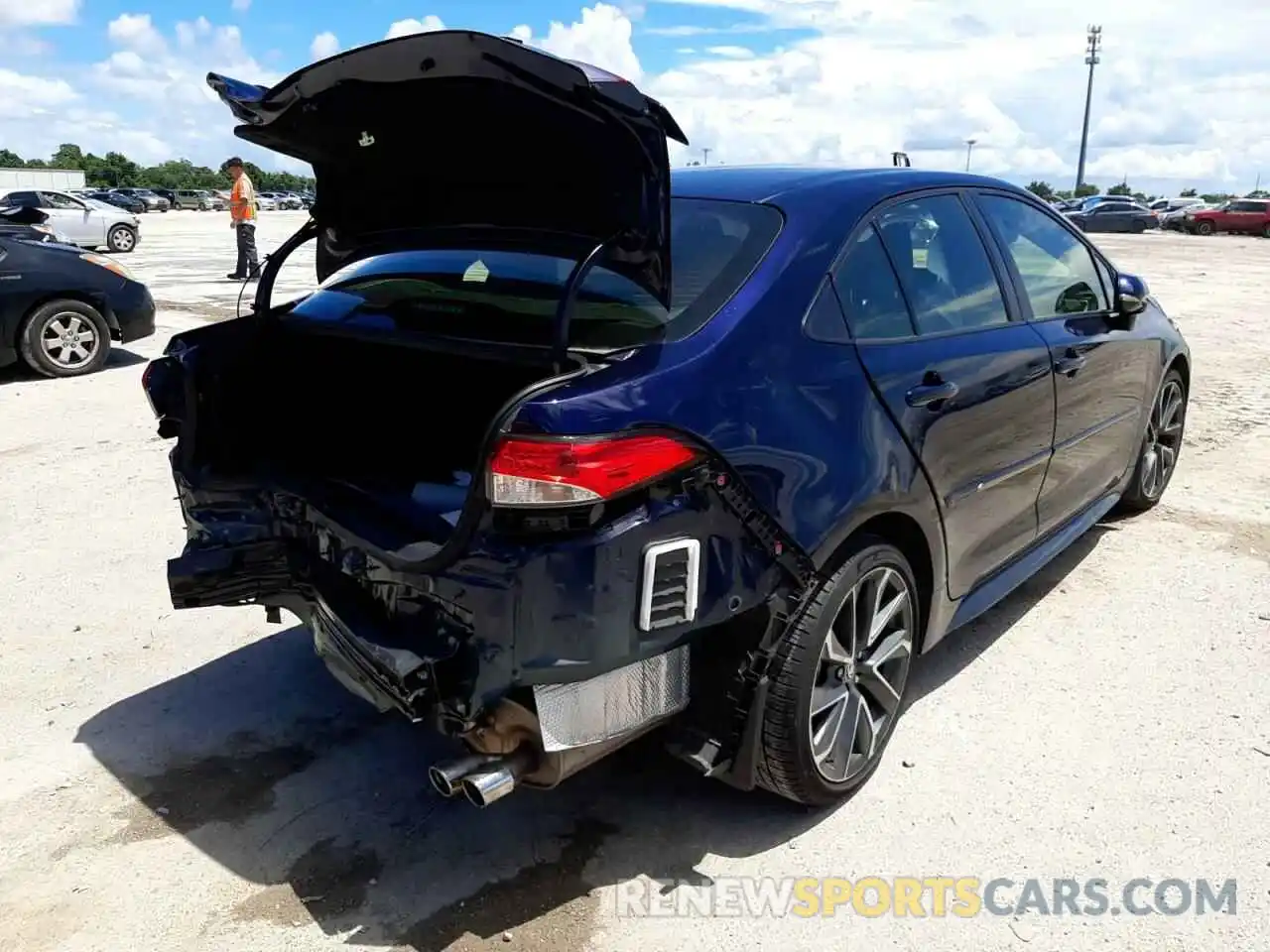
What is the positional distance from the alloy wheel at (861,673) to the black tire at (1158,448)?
249 centimetres

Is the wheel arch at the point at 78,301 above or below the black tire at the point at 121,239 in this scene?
below

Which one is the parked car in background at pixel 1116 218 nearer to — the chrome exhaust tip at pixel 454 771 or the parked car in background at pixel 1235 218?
the parked car in background at pixel 1235 218

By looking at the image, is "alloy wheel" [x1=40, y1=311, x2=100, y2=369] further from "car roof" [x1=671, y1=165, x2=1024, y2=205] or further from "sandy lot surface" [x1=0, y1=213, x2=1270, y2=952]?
"car roof" [x1=671, y1=165, x2=1024, y2=205]

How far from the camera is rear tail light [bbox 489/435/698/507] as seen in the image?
217 centimetres

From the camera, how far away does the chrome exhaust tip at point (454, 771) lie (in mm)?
2307

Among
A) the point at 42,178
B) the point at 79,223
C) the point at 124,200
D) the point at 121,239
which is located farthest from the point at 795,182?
the point at 42,178

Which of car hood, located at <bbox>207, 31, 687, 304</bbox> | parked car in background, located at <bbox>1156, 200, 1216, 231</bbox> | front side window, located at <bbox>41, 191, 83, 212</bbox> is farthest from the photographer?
parked car in background, located at <bbox>1156, 200, 1216, 231</bbox>

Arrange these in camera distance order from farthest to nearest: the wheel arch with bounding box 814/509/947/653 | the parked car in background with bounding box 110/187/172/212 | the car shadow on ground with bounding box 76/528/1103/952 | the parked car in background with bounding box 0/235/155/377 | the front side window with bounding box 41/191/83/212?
the parked car in background with bounding box 110/187/172/212, the front side window with bounding box 41/191/83/212, the parked car in background with bounding box 0/235/155/377, the wheel arch with bounding box 814/509/947/653, the car shadow on ground with bounding box 76/528/1103/952

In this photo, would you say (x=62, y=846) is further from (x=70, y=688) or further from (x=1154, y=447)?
(x=1154, y=447)

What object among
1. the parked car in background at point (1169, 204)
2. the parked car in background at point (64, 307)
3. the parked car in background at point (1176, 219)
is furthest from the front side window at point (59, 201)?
the parked car in background at point (1169, 204)

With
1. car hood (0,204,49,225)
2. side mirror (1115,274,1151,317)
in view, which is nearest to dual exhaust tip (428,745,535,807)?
side mirror (1115,274,1151,317)

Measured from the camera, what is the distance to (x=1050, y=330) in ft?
12.4

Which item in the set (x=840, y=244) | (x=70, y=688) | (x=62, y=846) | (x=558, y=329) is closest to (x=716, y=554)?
(x=558, y=329)

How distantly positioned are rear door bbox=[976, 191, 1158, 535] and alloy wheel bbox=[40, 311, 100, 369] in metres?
Result: 7.95
